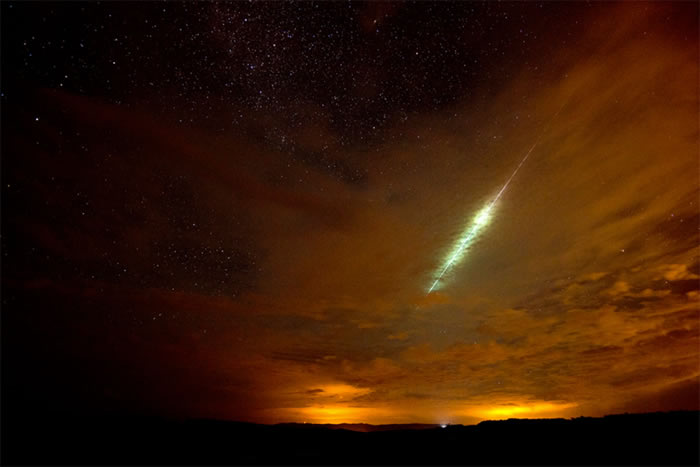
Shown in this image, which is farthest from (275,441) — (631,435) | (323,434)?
(631,435)

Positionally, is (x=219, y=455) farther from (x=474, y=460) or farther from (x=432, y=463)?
(x=474, y=460)

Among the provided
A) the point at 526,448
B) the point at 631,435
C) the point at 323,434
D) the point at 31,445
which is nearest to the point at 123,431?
the point at 31,445

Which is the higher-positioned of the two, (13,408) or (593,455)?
(13,408)

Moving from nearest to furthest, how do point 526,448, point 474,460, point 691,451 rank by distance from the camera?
point 691,451 → point 474,460 → point 526,448

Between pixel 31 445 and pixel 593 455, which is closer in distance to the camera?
pixel 593 455

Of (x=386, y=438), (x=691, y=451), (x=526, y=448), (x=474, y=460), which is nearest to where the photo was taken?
(x=691, y=451)

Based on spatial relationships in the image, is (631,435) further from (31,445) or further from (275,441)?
(31,445)
